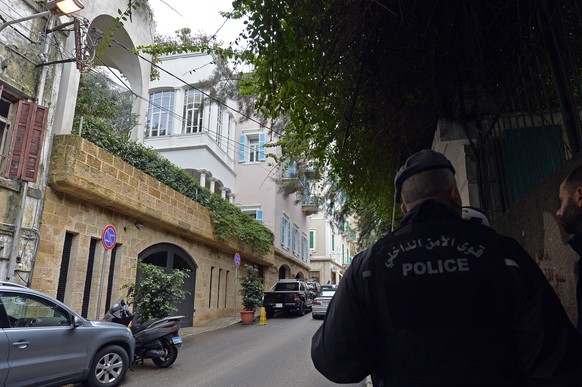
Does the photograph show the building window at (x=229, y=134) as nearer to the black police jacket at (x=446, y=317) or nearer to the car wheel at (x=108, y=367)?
the car wheel at (x=108, y=367)

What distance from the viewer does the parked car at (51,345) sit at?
17.5 ft

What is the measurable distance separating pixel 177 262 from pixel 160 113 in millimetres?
9444

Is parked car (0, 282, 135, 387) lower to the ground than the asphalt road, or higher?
higher

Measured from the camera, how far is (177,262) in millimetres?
15539

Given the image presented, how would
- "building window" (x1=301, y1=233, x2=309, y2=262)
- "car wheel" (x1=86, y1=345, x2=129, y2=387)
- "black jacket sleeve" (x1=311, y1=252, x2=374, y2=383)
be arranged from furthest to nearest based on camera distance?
"building window" (x1=301, y1=233, x2=309, y2=262) → "car wheel" (x1=86, y1=345, x2=129, y2=387) → "black jacket sleeve" (x1=311, y1=252, x2=374, y2=383)

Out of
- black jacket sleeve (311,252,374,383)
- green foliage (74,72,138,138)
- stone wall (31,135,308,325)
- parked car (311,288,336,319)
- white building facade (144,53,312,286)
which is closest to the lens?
black jacket sleeve (311,252,374,383)

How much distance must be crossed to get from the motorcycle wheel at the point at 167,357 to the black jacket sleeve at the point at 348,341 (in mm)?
7506

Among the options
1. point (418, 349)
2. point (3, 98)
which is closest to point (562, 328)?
point (418, 349)

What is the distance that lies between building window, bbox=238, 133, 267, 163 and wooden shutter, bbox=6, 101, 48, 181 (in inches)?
632

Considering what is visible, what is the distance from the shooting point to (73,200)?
10641 millimetres

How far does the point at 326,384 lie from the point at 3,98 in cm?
913

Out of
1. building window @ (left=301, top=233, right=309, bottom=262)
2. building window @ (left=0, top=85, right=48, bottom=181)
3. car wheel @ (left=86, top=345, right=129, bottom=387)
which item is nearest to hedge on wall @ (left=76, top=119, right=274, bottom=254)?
building window @ (left=0, top=85, right=48, bottom=181)

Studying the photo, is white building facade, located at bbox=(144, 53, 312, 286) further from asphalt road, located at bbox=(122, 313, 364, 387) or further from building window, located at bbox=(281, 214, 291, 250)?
asphalt road, located at bbox=(122, 313, 364, 387)

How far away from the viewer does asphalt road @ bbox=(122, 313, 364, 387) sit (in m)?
7.04
